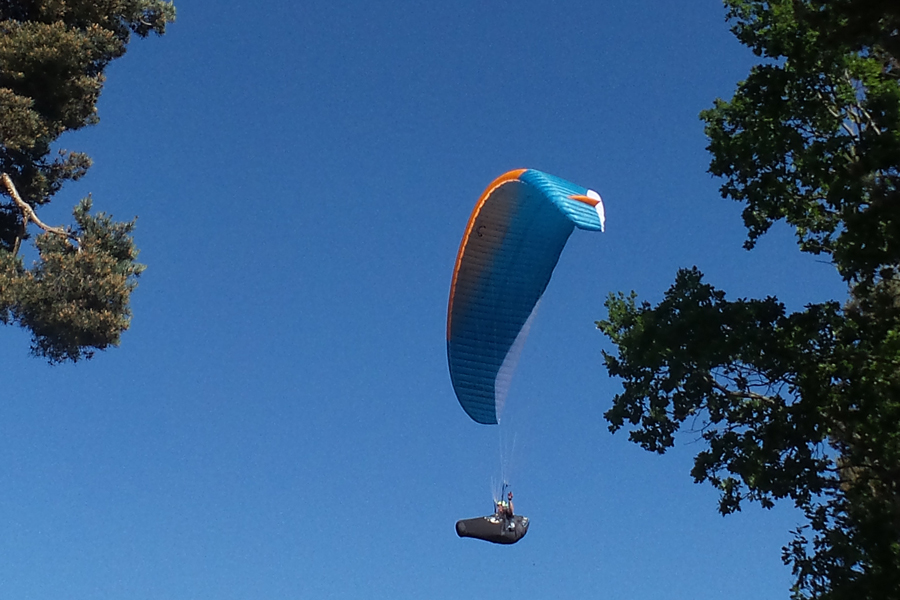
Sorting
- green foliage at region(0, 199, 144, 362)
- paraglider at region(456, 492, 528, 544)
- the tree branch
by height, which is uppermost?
the tree branch

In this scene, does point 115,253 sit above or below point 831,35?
above

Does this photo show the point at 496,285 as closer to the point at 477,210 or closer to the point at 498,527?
the point at 477,210

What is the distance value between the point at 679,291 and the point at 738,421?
2.34m

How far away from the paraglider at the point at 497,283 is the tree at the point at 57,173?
18.4 ft

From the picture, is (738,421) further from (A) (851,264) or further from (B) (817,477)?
(A) (851,264)

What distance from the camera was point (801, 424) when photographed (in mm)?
15734

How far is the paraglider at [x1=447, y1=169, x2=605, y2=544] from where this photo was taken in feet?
54.9

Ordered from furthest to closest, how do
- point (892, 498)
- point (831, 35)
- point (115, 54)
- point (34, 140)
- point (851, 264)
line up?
point (115, 54)
point (34, 140)
point (892, 498)
point (851, 264)
point (831, 35)

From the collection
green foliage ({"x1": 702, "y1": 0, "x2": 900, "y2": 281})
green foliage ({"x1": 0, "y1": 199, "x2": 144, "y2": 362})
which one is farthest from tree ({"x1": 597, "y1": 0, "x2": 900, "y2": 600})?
green foliage ({"x1": 0, "y1": 199, "x2": 144, "y2": 362})

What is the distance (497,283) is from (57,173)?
26.8 ft

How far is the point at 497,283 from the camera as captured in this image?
56.0 feet

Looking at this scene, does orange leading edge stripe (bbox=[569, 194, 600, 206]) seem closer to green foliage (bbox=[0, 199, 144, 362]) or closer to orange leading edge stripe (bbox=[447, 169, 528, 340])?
orange leading edge stripe (bbox=[447, 169, 528, 340])

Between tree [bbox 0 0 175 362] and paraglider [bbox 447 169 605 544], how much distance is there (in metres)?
5.61

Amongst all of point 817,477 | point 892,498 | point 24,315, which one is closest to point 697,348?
point 817,477
